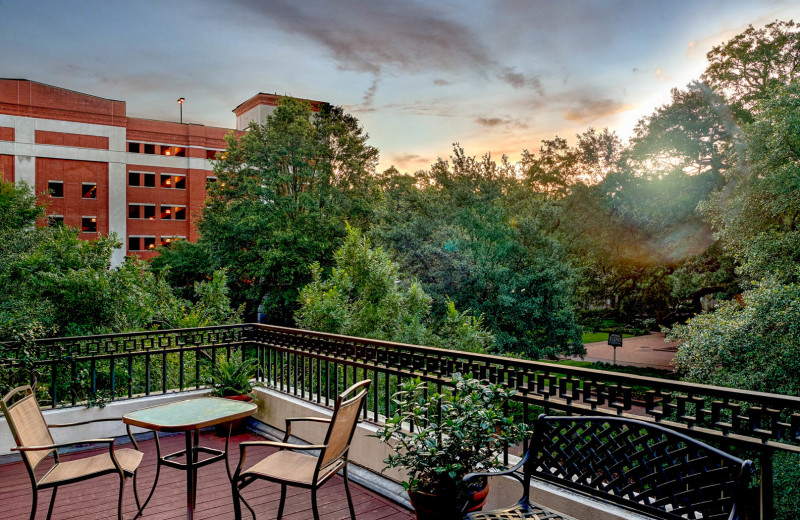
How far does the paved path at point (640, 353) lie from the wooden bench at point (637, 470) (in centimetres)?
1921

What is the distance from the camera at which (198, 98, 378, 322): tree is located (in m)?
22.0

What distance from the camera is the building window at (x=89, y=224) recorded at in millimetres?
35688

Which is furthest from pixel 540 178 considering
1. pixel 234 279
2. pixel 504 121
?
pixel 234 279

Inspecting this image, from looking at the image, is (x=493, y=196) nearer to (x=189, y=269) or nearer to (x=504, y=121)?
(x=504, y=121)

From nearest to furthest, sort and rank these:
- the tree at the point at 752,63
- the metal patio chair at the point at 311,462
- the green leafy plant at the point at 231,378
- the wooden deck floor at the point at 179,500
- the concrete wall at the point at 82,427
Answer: the metal patio chair at the point at 311,462, the wooden deck floor at the point at 179,500, the concrete wall at the point at 82,427, the green leafy plant at the point at 231,378, the tree at the point at 752,63

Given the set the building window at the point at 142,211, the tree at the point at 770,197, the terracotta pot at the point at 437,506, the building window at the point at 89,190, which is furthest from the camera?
the building window at the point at 142,211

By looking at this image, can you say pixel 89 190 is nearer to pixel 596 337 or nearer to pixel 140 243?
pixel 140 243

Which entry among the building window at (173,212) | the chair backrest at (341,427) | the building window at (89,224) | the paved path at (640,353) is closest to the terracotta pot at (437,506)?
the chair backrest at (341,427)

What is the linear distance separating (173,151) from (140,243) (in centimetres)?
787

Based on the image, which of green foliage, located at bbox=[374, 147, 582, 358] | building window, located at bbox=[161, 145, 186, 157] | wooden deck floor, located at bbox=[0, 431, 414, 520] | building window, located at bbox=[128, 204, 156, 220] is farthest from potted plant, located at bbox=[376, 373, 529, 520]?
building window, located at bbox=[161, 145, 186, 157]

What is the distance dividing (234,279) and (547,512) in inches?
884

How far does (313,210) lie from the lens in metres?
22.9

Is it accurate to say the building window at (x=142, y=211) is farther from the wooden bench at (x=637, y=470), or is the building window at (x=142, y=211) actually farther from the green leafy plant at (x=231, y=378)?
the wooden bench at (x=637, y=470)

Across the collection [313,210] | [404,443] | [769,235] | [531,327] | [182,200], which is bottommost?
[531,327]
